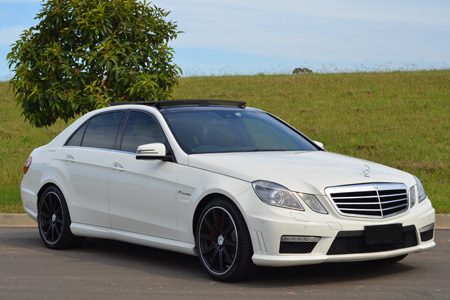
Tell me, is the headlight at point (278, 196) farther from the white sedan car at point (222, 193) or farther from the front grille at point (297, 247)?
the front grille at point (297, 247)

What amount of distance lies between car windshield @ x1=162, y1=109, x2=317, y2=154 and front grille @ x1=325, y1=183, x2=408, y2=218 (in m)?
1.23

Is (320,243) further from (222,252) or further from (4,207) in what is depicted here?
(4,207)

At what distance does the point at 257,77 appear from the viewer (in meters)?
40.2

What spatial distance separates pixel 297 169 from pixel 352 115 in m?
21.8

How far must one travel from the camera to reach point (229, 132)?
8.36 m

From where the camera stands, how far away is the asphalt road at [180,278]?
265 inches

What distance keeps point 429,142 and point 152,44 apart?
10.5 meters

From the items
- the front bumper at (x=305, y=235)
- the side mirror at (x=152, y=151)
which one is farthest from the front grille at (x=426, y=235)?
the side mirror at (x=152, y=151)

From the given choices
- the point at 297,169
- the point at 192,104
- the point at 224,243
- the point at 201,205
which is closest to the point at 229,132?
the point at 192,104

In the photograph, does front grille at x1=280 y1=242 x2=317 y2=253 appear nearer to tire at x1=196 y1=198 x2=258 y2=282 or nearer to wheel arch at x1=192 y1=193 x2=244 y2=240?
tire at x1=196 y1=198 x2=258 y2=282

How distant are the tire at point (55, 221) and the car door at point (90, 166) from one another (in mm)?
186

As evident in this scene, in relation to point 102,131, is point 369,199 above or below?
below

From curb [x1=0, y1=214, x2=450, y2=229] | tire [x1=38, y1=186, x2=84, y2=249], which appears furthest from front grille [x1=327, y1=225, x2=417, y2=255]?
curb [x1=0, y1=214, x2=450, y2=229]

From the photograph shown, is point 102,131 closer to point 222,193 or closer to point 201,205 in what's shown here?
point 201,205
